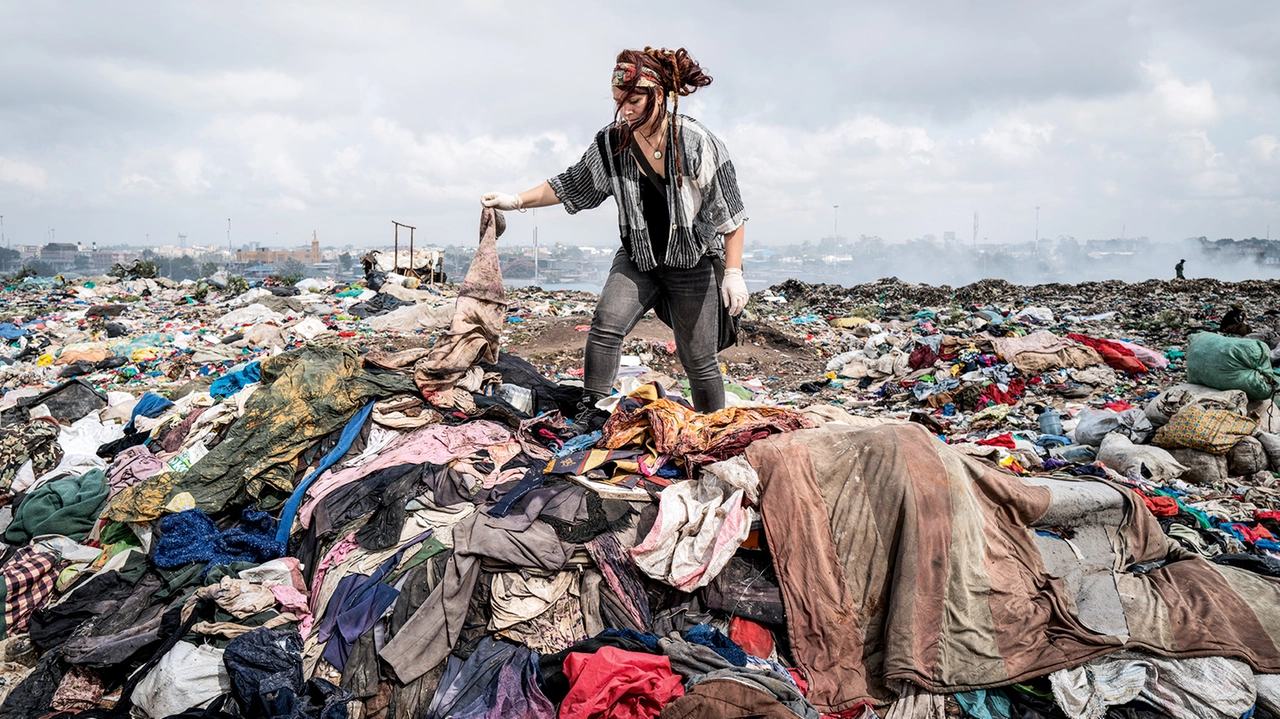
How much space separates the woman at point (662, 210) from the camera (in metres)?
2.69

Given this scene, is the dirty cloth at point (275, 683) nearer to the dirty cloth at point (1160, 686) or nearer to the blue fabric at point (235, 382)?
the dirty cloth at point (1160, 686)

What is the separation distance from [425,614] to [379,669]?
0.18 metres

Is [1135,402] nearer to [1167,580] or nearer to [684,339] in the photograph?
[1167,580]

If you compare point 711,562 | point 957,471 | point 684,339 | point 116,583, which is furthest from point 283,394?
point 957,471

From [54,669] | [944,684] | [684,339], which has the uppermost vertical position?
[684,339]

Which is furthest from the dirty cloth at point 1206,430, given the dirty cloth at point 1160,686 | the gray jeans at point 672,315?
the gray jeans at point 672,315

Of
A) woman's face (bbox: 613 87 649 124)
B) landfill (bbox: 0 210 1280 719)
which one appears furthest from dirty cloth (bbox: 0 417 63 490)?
woman's face (bbox: 613 87 649 124)

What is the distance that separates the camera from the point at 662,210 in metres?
2.85

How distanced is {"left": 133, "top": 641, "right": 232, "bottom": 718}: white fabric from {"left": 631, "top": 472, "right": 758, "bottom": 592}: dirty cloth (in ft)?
4.00

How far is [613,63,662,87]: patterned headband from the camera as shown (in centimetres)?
260

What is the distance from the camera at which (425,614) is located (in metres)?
2.05

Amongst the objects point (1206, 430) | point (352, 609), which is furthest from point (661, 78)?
point (1206, 430)

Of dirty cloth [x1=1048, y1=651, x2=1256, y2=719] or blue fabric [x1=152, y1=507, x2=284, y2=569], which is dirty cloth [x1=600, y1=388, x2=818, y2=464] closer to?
dirty cloth [x1=1048, y1=651, x2=1256, y2=719]

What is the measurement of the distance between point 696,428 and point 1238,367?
348cm
